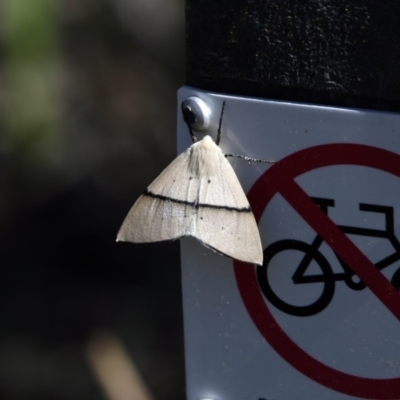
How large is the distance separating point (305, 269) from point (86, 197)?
1.72m

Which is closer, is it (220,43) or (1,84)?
(220,43)

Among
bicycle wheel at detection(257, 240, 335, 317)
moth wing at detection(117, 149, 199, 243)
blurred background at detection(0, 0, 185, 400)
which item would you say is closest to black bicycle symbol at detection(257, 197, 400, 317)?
bicycle wheel at detection(257, 240, 335, 317)

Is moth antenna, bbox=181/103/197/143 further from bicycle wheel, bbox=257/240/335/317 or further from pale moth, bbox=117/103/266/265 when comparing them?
bicycle wheel, bbox=257/240/335/317

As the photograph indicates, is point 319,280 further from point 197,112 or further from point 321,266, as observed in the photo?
point 197,112

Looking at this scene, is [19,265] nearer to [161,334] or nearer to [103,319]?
[103,319]

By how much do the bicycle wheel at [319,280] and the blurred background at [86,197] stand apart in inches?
56.5

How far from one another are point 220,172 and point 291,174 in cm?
9

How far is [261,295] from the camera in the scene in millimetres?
1053

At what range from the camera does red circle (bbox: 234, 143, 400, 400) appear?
94 centimetres

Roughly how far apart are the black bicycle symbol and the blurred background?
1440 mm

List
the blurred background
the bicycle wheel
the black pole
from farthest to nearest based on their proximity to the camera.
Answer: the blurred background → the bicycle wheel → the black pole

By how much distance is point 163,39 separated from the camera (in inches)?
96.3

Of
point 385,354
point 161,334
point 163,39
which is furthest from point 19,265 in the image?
point 385,354

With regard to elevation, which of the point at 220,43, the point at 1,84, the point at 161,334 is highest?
the point at 220,43
